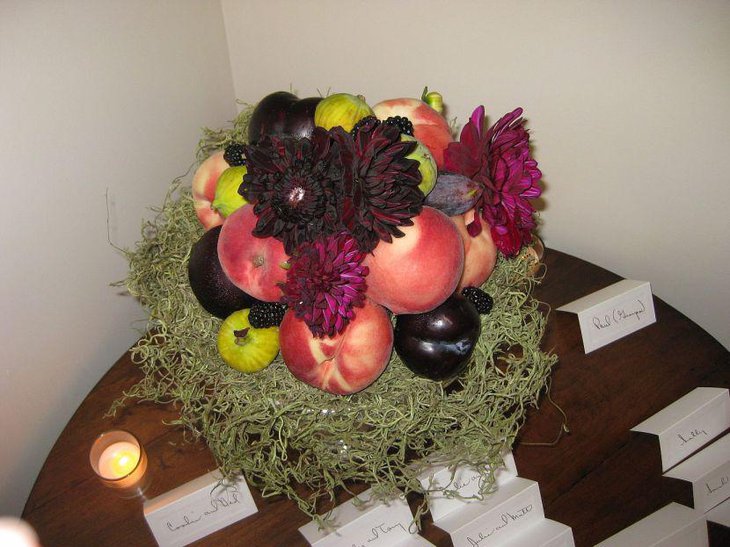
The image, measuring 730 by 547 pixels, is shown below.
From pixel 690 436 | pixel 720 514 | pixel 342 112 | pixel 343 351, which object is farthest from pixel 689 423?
pixel 342 112

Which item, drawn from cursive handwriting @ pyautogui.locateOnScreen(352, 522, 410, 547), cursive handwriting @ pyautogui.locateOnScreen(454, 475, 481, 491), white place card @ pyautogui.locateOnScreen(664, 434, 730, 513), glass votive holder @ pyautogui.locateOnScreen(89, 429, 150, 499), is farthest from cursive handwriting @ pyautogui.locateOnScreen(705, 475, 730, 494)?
glass votive holder @ pyautogui.locateOnScreen(89, 429, 150, 499)

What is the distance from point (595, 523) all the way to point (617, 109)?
64 centimetres

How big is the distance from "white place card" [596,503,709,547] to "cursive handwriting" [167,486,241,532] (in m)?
0.48

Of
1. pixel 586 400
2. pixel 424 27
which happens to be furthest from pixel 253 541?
pixel 424 27

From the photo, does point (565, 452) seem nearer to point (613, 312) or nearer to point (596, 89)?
point (613, 312)

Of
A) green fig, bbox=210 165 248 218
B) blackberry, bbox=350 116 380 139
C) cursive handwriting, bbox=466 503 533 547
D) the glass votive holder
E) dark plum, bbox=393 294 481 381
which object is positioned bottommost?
cursive handwriting, bbox=466 503 533 547

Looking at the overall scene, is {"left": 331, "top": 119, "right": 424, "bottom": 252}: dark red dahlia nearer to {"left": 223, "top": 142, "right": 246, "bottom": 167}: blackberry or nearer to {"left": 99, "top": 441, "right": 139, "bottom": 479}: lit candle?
{"left": 223, "top": 142, "right": 246, "bottom": 167}: blackberry

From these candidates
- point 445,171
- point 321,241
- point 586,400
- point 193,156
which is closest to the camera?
point 321,241

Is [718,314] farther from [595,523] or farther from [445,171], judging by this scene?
[445,171]

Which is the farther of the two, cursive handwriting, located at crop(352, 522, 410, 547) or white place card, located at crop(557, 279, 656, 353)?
white place card, located at crop(557, 279, 656, 353)

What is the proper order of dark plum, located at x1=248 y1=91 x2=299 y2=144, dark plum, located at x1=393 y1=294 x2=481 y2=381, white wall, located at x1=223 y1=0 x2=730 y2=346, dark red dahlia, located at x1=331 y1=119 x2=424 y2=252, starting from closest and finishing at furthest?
dark red dahlia, located at x1=331 y1=119 x2=424 y2=252 → dark plum, located at x1=393 y1=294 x2=481 y2=381 → dark plum, located at x1=248 y1=91 x2=299 y2=144 → white wall, located at x1=223 y1=0 x2=730 y2=346

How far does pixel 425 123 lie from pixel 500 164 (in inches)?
5.1

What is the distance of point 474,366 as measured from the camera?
0.81 meters

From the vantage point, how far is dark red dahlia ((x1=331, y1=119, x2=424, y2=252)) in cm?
62
